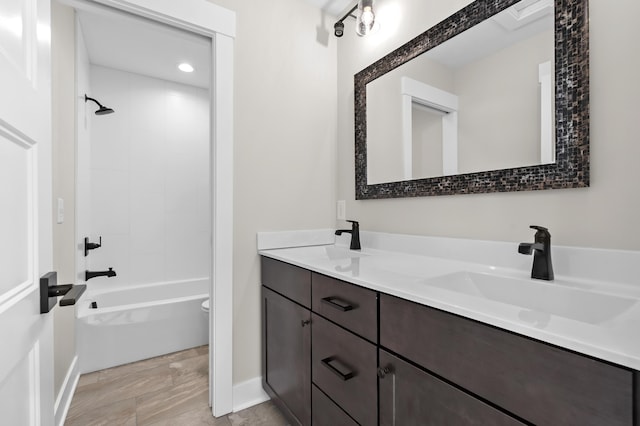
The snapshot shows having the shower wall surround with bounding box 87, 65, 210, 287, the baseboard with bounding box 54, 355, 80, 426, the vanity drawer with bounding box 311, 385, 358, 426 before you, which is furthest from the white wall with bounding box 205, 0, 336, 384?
the shower wall surround with bounding box 87, 65, 210, 287

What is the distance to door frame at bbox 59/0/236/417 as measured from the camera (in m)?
1.62

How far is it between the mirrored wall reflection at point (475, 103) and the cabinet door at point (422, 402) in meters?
0.83

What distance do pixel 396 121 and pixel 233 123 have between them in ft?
2.97

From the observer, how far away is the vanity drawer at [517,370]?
505 mm

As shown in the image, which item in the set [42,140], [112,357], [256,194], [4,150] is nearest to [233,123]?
[256,194]

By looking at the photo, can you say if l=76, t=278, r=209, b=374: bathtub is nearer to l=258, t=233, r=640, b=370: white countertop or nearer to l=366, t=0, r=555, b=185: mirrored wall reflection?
l=258, t=233, r=640, b=370: white countertop

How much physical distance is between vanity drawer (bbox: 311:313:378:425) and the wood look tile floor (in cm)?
60

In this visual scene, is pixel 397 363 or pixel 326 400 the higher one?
pixel 397 363

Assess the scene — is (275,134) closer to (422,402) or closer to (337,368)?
(337,368)

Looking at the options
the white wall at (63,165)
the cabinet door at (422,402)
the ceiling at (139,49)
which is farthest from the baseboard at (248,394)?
the ceiling at (139,49)

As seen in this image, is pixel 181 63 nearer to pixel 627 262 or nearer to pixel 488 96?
pixel 488 96

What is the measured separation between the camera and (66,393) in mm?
1674

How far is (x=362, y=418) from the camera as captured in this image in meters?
1.00

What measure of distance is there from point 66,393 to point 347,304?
1.76 metres
